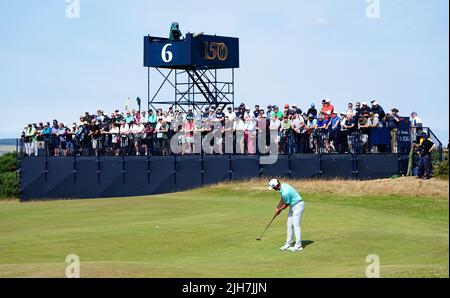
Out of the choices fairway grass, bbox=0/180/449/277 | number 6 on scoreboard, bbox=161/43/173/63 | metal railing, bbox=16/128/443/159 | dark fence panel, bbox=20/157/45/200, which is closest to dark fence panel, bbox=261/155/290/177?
metal railing, bbox=16/128/443/159

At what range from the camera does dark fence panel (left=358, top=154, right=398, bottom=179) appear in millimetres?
40000

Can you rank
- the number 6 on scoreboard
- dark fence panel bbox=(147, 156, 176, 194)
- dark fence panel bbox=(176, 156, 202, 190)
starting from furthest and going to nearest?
1. the number 6 on scoreboard
2. dark fence panel bbox=(147, 156, 176, 194)
3. dark fence panel bbox=(176, 156, 202, 190)

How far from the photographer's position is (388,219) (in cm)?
3197

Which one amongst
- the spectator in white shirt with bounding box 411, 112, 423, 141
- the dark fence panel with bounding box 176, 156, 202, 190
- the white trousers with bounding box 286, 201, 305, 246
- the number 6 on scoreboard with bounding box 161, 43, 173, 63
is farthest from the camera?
the number 6 on scoreboard with bounding box 161, 43, 173, 63

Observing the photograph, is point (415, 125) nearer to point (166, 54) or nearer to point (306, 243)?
point (306, 243)

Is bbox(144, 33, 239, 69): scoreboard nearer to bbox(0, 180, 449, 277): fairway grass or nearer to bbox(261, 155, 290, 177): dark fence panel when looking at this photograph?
bbox(261, 155, 290, 177): dark fence panel

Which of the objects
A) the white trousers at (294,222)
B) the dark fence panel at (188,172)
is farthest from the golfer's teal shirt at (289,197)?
the dark fence panel at (188,172)

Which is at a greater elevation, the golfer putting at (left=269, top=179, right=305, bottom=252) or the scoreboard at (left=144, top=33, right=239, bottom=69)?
the scoreboard at (left=144, top=33, right=239, bottom=69)

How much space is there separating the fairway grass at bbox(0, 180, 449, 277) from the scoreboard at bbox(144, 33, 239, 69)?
13.6 meters

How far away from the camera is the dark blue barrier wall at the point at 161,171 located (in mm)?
40625

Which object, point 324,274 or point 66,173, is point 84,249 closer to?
point 324,274

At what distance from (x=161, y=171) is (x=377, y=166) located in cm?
1052

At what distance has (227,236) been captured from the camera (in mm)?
29953

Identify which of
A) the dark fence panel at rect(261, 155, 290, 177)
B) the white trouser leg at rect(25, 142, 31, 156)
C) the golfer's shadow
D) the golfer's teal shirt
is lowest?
the golfer's shadow
